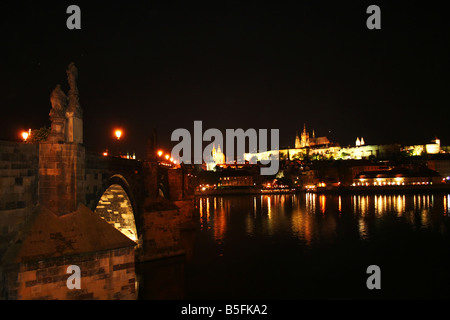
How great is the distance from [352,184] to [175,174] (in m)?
111

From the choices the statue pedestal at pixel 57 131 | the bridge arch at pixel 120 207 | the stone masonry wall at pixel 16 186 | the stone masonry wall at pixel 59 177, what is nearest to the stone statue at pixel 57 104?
the statue pedestal at pixel 57 131

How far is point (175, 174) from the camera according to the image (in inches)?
1420

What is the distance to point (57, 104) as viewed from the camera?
11.9 metres

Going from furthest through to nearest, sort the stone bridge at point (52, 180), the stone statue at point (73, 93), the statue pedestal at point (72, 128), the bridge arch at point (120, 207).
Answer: the bridge arch at point (120, 207)
the stone statue at point (73, 93)
the statue pedestal at point (72, 128)
the stone bridge at point (52, 180)

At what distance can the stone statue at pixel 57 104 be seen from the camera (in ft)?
38.7

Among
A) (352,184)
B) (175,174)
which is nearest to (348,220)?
(175,174)

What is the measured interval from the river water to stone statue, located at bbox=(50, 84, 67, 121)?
10743 millimetres

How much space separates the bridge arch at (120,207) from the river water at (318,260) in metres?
4.44

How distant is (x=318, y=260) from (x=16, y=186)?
2086 centimetres

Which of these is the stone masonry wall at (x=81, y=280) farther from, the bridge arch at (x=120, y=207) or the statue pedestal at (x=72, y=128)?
the bridge arch at (x=120, y=207)

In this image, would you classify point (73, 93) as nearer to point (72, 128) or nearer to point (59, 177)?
point (72, 128)

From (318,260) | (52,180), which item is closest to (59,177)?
A: (52,180)

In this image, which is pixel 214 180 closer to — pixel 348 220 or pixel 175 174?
pixel 348 220

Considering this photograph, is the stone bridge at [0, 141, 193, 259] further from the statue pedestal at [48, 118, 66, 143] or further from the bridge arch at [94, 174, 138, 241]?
the statue pedestal at [48, 118, 66, 143]
